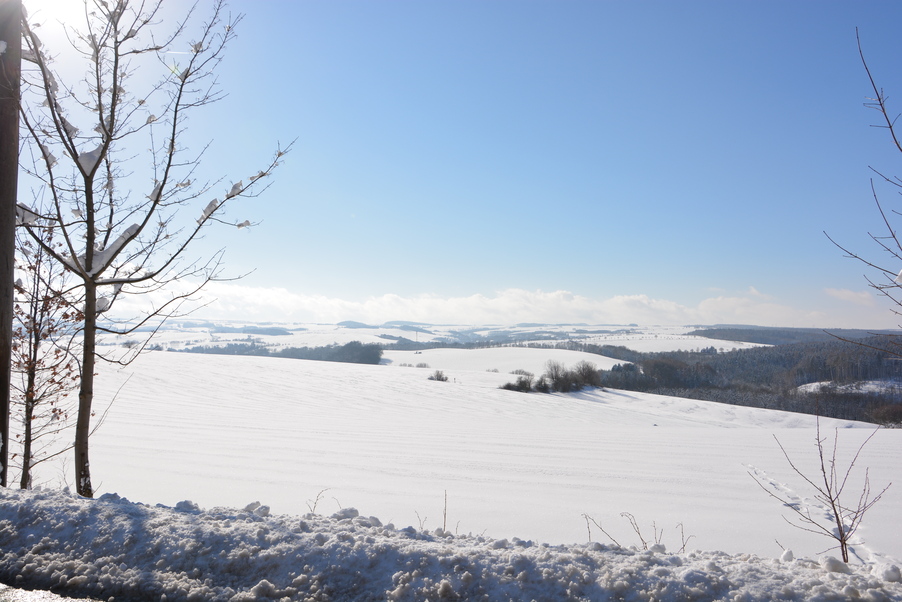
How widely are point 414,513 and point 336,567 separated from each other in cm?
471

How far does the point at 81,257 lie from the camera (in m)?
3.38

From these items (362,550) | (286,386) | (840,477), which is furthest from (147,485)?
(286,386)

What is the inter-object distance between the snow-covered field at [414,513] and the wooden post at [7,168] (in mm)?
942

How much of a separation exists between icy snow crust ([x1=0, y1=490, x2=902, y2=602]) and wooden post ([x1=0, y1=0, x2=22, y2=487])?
1.12 m

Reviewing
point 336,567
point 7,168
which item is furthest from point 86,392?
point 336,567

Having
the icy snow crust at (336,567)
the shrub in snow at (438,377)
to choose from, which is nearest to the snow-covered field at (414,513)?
the icy snow crust at (336,567)

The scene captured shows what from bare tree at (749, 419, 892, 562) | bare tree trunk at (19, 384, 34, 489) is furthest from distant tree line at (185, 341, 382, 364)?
bare tree trunk at (19, 384, 34, 489)

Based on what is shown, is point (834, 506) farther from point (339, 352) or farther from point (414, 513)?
point (339, 352)

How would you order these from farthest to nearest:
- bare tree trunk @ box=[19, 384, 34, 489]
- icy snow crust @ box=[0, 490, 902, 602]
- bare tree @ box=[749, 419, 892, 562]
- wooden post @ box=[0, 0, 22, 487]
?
1. bare tree trunk @ box=[19, 384, 34, 489]
2. wooden post @ box=[0, 0, 22, 487]
3. bare tree @ box=[749, 419, 892, 562]
4. icy snow crust @ box=[0, 490, 902, 602]

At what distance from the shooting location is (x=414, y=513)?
5.96 metres

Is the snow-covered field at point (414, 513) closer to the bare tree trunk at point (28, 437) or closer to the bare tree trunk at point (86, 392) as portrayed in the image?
the bare tree trunk at point (86, 392)

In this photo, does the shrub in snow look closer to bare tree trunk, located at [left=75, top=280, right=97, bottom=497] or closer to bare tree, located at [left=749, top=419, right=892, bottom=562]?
bare tree, located at [left=749, top=419, right=892, bottom=562]

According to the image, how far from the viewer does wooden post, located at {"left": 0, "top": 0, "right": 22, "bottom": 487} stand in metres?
2.69

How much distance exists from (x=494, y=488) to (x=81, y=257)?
613cm
